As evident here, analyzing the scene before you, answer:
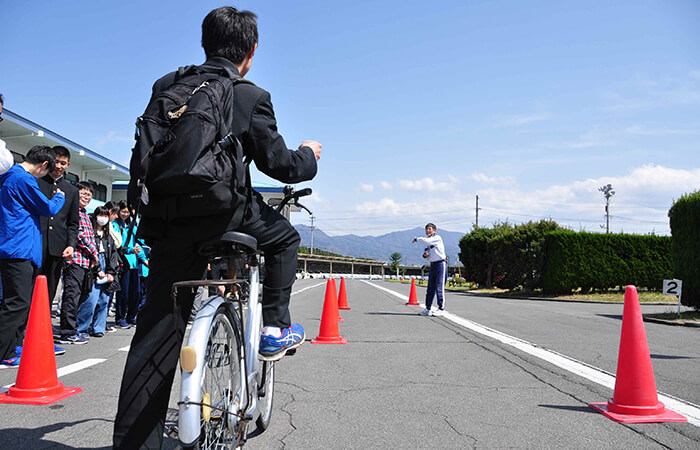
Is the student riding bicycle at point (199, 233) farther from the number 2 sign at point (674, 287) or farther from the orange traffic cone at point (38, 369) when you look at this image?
the number 2 sign at point (674, 287)

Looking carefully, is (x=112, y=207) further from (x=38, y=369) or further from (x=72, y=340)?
(x=38, y=369)

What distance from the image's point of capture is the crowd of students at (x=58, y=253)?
556 centimetres

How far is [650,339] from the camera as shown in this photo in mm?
9523

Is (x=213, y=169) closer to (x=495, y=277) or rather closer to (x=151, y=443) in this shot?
(x=151, y=443)

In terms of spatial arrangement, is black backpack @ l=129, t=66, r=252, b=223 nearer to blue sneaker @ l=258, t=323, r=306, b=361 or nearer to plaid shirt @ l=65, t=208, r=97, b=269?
blue sneaker @ l=258, t=323, r=306, b=361

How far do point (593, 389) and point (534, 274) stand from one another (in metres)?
25.4

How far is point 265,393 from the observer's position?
3.38m

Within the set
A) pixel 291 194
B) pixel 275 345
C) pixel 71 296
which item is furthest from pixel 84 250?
pixel 275 345

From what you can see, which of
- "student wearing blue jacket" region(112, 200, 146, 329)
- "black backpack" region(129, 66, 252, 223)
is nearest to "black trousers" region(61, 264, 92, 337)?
"student wearing blue jacket" region(112, 200, 146, 329)

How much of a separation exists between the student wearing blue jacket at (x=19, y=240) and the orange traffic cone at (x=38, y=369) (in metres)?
1.02

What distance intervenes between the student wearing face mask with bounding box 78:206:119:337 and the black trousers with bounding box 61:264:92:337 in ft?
0.86

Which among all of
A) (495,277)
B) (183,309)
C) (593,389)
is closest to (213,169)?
(183,309)

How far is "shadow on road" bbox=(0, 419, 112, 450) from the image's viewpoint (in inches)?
130

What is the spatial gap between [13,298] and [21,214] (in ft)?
2.66
